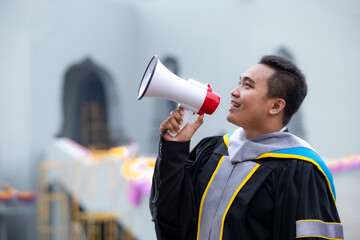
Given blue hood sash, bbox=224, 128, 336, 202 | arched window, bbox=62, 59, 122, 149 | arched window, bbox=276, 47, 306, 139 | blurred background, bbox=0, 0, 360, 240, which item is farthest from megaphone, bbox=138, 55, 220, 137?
arched window, bbox=62, 59, 122, 149

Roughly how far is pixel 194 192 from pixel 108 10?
990cm

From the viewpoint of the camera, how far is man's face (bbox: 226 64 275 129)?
5.43 ft

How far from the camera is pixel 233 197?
1.60 metres

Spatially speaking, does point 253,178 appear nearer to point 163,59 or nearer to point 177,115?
point 177,115

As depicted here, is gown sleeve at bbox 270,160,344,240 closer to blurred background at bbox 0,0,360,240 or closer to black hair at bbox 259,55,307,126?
black hair at bbox 259,55,307,126

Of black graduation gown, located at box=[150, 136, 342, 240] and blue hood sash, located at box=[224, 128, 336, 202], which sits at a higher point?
blue hood sash, located at box=[224, 128, 336, 202]

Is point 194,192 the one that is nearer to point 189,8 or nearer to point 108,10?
point 189,8

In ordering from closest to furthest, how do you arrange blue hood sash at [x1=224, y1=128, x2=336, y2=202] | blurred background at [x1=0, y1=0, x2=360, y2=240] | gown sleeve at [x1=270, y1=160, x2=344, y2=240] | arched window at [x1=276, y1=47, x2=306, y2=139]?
gown sleeve at [x1=270, y1=160, x2=344, y2=240]
blue hood sash at [x1=224, y1=128, x2=336, y2=202]
blurred background at [x1=0, y1=0, x2=360, y2=240]
arched window at [x1=276, y1=47, x2=306, y2=139]

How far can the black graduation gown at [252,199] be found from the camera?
1495 millimetres

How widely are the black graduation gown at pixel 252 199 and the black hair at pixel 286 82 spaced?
264mm

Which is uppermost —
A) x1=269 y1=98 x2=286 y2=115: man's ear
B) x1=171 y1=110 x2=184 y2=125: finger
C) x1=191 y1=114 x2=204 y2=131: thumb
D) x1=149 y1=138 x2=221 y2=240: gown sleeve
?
x1=269 y1=98 x2=286 y2=115: man's ear

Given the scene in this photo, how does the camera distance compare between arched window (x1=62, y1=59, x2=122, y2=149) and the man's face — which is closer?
the man's face

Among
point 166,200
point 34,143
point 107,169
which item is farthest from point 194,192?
point 34,143

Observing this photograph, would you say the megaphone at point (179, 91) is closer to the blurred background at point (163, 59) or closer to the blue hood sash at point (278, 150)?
the blue hood sash at point (278, 150)
